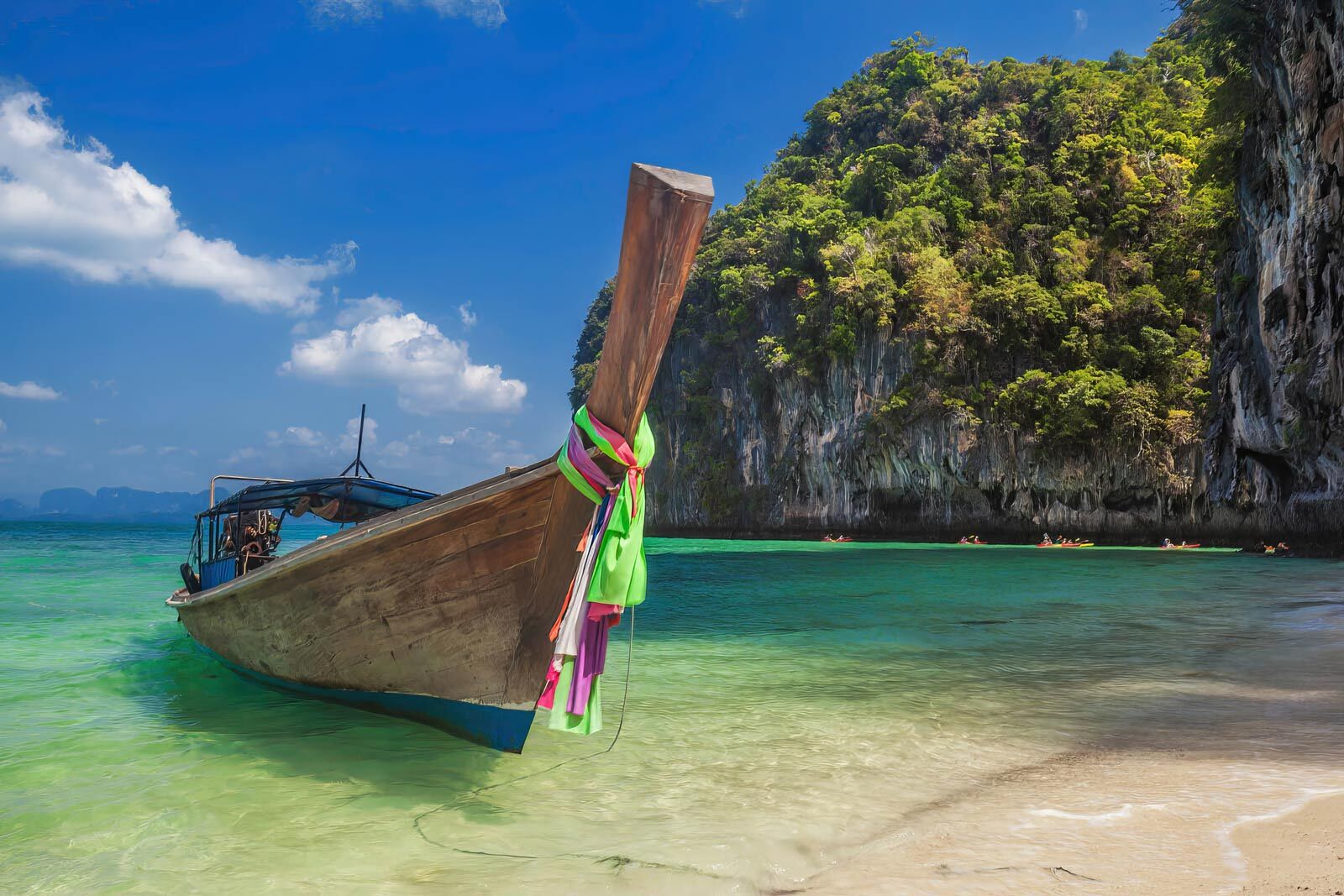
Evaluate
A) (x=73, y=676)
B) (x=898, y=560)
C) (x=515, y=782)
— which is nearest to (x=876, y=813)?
(x=515, y=782)

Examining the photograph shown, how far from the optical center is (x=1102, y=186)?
2633 centimetres

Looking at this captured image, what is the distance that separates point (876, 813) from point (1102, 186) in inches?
1150

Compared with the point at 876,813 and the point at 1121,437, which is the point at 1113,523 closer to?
the point at 1121,437

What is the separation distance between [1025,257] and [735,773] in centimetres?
2717

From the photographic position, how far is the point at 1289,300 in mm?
13039

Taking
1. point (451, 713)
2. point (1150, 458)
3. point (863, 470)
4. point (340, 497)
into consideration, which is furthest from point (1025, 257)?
point (451, 713)

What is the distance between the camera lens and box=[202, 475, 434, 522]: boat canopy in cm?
626

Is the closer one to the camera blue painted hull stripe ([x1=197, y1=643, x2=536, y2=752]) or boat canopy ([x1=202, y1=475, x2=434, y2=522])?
blue painted hull stripe ([x1=197, y1=643, x2=536, y2=752])

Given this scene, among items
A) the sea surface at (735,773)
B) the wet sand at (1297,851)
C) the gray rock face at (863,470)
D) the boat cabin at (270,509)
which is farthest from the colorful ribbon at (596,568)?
the gray rock face at (863,470)

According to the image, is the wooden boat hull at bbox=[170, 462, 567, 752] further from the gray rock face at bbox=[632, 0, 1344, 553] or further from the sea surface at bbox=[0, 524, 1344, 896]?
the gray rock face at bbox=[632, 0, 1344, 553]

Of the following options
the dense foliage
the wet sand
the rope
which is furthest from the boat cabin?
the dense foliage

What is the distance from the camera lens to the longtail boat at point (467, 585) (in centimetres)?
269

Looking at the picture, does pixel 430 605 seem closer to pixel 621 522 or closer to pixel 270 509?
pixel 621 522

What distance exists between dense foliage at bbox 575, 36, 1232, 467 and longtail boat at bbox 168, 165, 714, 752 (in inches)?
842
